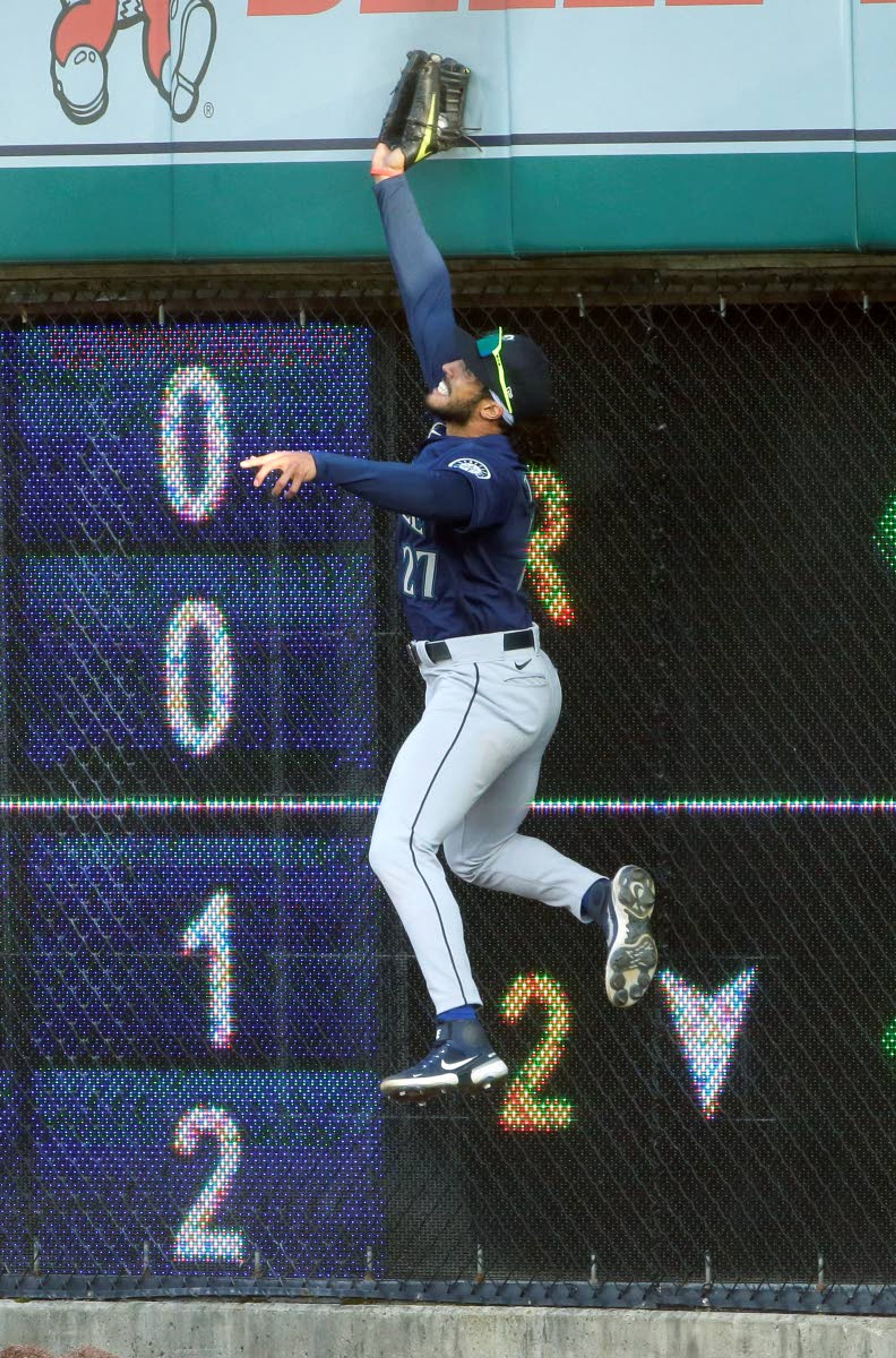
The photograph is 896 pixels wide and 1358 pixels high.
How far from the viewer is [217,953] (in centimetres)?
671

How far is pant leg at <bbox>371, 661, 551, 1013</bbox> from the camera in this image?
5.66 metres

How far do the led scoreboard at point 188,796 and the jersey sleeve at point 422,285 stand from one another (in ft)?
2.24

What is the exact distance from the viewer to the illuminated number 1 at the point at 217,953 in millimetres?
6691

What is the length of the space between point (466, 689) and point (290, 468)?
37.6 inches

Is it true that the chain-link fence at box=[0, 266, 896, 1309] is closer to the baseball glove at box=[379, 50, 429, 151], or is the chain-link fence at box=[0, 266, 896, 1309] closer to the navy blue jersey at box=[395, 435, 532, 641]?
the baseball glove at box=[379, 50, 429, 151]

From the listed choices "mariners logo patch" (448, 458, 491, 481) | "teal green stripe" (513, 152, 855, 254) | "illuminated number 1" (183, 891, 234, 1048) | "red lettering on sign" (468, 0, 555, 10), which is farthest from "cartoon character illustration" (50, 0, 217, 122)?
"illuminated number 1" (183, 891, 234, 1048)

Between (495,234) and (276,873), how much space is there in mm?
2098

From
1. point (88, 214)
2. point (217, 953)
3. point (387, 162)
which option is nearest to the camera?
point (387, 162)

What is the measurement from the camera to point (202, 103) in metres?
6.46

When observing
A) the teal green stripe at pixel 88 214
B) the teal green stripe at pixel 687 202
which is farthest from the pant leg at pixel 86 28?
the teal green stripe at pixel 687 202

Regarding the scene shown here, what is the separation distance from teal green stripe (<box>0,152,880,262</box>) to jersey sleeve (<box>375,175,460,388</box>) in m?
0.36

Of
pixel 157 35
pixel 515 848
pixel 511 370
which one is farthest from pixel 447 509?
pixel 157 35

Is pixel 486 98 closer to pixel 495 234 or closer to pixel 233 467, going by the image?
pixel 495 234

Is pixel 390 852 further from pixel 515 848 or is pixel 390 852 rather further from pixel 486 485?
pixel 486 485
